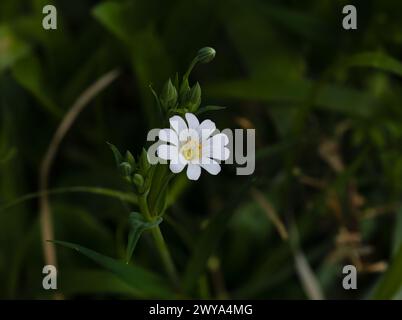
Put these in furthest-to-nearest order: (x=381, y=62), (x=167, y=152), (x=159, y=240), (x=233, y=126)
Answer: (x=233, y=126) < (x=381, y=62) < (x=159, y=240) < (x=167, y=152)

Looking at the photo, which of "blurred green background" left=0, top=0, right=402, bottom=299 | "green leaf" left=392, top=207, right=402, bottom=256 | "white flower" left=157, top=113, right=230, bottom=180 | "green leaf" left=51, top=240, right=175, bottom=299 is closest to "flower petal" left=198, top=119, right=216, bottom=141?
"white flower" left=157, top=113, right=230, bottom=180

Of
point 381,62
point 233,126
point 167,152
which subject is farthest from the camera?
point 233,126

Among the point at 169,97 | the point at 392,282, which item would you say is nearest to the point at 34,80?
the point at 169,97

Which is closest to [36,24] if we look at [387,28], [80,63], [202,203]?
[80,63]

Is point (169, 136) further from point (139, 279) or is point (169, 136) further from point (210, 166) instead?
point (139, 279)

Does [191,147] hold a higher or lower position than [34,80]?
lower

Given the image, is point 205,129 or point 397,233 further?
point 397,233
